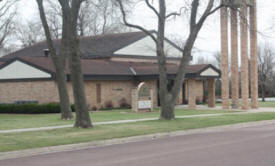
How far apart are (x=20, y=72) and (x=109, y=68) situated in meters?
7.45

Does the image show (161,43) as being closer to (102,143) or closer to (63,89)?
(63,89)

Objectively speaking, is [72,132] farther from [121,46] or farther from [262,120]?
[121,46]

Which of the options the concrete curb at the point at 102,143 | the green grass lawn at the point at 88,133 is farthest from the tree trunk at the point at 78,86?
Result: the concrete curb at the point at 102,143

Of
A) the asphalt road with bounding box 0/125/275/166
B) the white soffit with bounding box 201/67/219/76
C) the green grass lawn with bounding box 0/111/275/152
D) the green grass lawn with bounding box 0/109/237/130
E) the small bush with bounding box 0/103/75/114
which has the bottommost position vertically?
the asphalt road with bounding box 0/125/275/166

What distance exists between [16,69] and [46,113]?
6.58 m

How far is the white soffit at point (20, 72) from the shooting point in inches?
1341

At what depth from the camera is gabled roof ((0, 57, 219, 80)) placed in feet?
114

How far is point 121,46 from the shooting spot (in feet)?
138

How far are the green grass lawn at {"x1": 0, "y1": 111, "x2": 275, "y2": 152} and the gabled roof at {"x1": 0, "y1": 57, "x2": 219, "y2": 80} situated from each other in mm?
13610

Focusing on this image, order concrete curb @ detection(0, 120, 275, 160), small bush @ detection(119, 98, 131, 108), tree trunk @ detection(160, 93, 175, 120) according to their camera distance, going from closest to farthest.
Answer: concrete curb @ detection(0, 120, 275, 160)
tree trunk @ detection(160, 93, 175, 120)
small bush @ detection(119, 98, 131, 108)

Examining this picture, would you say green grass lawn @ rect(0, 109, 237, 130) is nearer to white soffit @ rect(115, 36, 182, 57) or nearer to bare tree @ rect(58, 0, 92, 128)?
bare tree @ rect(58, 0, 92, 128)

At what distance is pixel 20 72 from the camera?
116ft

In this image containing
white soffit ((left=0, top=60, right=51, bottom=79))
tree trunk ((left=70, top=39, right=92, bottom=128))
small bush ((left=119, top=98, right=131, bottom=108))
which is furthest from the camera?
small bush ((left=119, top=98, right=131, bottom=108))

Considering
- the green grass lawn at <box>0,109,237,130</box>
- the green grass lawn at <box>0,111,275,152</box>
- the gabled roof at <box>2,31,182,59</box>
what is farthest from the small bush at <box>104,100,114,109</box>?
the green grass lawn at <box>0,111,275,152</box>
